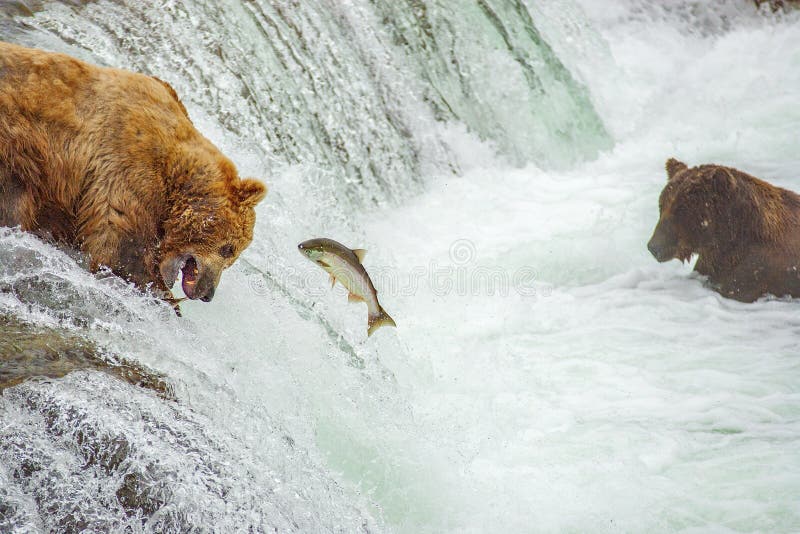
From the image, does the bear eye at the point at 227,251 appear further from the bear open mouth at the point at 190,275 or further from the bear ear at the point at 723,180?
the bear ear at the point at 723,180

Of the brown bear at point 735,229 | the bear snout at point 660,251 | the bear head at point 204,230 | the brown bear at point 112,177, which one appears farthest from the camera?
the bear snout at point 660,251

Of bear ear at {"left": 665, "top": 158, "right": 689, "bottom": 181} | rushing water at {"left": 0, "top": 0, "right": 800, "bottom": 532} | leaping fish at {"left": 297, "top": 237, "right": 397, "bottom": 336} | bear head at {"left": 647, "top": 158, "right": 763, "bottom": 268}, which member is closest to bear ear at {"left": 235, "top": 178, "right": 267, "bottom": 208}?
leaping fish at {"left": 297, "top": 237, "right": 397, "bottom": 336}

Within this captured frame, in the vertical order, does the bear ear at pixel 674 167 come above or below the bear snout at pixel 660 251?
above

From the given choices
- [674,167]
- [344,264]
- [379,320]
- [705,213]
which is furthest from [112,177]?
[674,167]

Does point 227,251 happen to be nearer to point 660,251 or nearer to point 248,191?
point 248,191

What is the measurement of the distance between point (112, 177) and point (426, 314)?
8.99ft

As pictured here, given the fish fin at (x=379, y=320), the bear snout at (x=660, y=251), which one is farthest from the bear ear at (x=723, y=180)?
the fish fin at (x=379, y=320)

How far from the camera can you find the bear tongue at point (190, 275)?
3.27 m

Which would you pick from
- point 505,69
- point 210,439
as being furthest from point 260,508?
point 505,69

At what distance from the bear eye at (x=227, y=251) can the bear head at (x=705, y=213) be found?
331 cm

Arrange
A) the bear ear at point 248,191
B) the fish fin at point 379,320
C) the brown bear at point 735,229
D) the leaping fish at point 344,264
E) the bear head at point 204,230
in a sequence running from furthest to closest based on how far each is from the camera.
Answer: the brown bear at point 735,229, the fish fin at point 379,320, the leaping fish at point 344,264, the bear ear at point 248,191, the bear head at point 204,230

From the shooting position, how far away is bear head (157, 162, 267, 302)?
10.6 feet

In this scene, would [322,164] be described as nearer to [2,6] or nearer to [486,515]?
[2,6]

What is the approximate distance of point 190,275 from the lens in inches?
129
